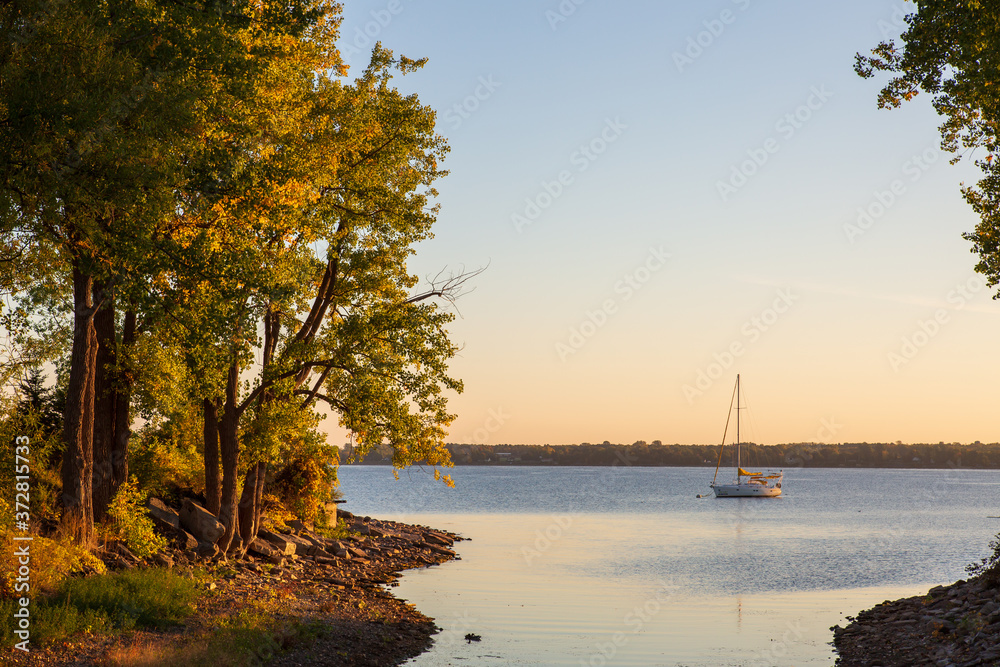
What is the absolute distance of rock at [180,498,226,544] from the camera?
26.0 metres

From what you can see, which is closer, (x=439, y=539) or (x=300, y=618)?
(x=300, y=618)

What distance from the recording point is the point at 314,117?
23953mm

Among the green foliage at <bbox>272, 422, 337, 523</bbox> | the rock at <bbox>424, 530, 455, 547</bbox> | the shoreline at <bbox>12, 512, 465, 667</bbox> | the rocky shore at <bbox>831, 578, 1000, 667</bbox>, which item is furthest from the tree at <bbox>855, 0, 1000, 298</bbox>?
the rock at <bbox>424, 530, 455, 547</bbox>

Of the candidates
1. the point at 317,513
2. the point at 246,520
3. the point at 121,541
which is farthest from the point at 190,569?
the point at 317,513

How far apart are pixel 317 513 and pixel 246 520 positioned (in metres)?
8.42

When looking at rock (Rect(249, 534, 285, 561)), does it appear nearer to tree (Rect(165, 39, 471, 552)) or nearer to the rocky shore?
tree (Rect(165, 39, 471, 552))

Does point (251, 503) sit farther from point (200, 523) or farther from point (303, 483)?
point (303, 483)

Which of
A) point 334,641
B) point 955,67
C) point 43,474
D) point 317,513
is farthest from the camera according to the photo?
point 317,513

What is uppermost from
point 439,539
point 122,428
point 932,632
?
point 122,428

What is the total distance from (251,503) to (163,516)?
131 inches

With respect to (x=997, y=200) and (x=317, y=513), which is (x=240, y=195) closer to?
(x=997, y=200)

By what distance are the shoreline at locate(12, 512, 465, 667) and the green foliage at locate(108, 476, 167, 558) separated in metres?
0.65

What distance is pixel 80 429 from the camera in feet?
63.6
